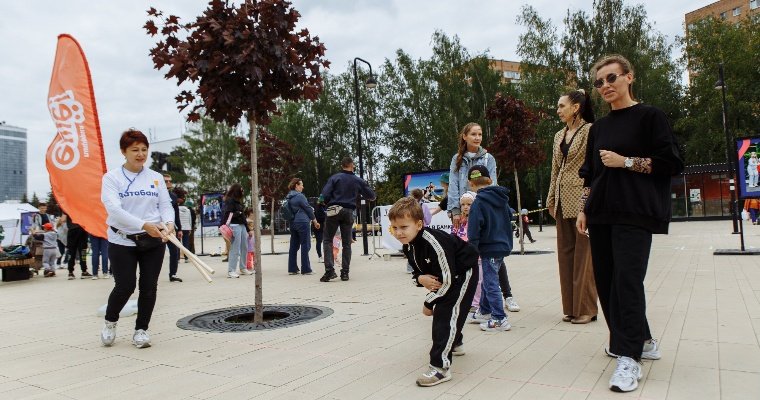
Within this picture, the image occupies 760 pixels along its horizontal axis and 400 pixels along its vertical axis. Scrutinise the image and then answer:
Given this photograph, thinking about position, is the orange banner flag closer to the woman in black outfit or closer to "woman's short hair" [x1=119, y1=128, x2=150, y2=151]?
"woman's short hair" [x1=119, y1=128, x2=150, y2=151]

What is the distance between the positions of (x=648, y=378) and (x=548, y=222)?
37232 millimetres

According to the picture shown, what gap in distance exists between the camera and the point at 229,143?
4653cm

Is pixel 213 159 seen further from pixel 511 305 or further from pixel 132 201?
pixel 511 305

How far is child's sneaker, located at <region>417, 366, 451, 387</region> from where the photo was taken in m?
3.21

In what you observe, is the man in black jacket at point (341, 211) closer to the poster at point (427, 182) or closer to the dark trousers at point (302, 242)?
the dark trousers at point (302, 242)

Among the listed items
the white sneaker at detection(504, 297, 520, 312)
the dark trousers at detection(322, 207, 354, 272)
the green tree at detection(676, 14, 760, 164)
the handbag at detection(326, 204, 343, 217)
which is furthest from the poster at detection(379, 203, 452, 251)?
the green tree at detection(676, 14, 760, 164)

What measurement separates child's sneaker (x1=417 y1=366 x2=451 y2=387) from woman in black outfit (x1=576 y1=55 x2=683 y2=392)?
95 cm

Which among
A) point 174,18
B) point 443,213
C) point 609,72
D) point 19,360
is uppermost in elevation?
point 174,18

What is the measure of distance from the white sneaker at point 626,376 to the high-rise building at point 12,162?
370 feet

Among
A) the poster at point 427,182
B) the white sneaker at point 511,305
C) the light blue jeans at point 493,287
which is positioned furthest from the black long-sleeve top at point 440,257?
the poster at point 427,182

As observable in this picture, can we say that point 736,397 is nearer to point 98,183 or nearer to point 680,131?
point 98,183

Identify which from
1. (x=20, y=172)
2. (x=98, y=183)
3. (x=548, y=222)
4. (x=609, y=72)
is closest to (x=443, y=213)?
(x=98, y=183)

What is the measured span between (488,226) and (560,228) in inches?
31.3

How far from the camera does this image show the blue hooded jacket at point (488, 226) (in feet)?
15.3
